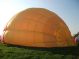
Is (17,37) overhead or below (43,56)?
overhead

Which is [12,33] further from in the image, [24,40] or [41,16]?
[41,16]

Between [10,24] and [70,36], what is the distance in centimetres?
350

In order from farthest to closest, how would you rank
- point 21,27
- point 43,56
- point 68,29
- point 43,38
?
point 68,29 < point 21,27 < point 43,38 < point 43,56

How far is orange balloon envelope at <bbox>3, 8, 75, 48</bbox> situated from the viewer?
11.3m

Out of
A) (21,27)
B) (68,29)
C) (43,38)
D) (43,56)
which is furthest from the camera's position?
(68,29)

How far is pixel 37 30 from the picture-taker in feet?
37.6

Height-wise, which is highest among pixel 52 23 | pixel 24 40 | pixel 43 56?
pixel 52 23

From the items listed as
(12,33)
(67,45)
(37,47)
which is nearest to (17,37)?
(12,33)

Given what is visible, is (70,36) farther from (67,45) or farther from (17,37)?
(17,37)

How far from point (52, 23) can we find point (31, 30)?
1.18 metres

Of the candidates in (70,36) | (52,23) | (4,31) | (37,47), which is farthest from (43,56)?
(4,31)

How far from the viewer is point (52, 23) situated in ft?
38.3

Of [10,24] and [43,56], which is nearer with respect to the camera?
[43,56]

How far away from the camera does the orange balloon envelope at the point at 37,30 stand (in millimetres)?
11297
